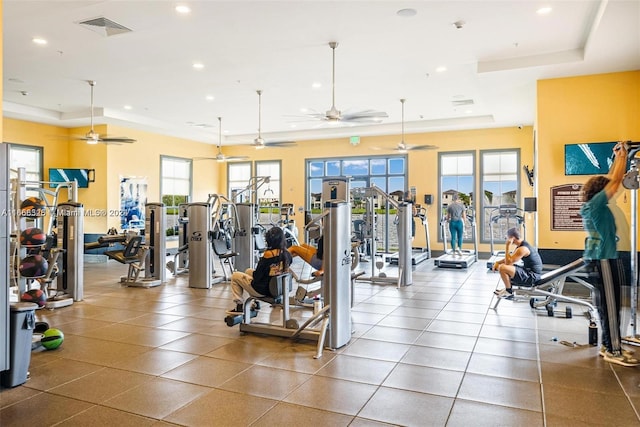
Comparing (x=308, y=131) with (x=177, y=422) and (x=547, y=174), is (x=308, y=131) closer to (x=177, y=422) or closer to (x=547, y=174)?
(x=547, y=174)

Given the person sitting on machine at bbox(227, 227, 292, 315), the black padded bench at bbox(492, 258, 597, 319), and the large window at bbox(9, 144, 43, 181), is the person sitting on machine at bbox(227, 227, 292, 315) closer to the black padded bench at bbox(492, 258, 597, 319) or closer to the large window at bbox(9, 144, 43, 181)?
the black padded bench at bbox(492, 258, 597, 319)

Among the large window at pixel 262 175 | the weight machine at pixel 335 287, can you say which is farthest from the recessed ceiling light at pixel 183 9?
the large window at pixel 262 175

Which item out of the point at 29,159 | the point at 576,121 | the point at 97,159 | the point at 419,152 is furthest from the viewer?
the point at 419,152

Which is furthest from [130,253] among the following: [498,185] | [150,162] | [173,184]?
[498,185]

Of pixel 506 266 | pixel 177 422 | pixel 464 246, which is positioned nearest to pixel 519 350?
pixel 506 266

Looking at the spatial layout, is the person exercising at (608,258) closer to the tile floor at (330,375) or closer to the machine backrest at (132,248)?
the tile floor at (330,375)

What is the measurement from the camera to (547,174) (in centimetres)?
697

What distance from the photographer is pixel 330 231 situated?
3.89 metres

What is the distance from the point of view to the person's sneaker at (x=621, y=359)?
140 inches

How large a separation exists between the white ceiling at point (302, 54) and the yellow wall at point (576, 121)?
28cm

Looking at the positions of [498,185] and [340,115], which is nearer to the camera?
[340,115]

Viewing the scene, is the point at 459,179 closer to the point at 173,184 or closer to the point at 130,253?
the point at 173,184

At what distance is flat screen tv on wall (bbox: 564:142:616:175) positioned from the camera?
6.52m

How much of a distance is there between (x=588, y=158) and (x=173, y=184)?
10.4m
